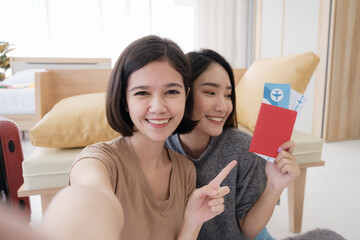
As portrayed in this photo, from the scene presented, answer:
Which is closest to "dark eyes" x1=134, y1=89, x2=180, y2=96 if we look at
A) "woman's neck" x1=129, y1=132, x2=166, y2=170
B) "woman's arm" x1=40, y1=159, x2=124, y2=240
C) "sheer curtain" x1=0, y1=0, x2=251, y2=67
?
"woman's neck" x1=129, y1=132, x2=166, y2=170

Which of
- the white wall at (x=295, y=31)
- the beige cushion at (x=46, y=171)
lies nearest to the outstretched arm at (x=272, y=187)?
the beige cushion at (x=46, y=171)

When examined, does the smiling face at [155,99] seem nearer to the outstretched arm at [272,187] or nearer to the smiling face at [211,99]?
the smiling face at [211,99]

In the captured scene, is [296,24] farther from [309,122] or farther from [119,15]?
[119,15]

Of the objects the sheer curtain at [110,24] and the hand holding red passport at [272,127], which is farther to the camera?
the sheer curtain at [110,24]

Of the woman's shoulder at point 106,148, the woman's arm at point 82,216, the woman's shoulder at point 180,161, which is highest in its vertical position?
the woman's arm at point 82,216

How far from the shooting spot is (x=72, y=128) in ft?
3.60

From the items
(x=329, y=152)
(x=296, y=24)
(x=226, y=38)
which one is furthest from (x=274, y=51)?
(x=329, y=152)

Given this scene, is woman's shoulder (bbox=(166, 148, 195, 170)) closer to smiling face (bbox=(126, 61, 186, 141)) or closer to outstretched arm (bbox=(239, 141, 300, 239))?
smiling face (bbox=(126, 61, 186, 141))

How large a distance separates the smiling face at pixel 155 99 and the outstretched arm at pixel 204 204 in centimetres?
17

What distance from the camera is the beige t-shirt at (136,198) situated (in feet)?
2.14

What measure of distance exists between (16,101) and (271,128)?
2882mm

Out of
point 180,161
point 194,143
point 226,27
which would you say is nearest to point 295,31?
point 226,27

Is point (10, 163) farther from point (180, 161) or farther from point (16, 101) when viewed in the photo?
point (16, 101)

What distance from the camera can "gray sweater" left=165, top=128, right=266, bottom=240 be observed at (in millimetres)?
911
